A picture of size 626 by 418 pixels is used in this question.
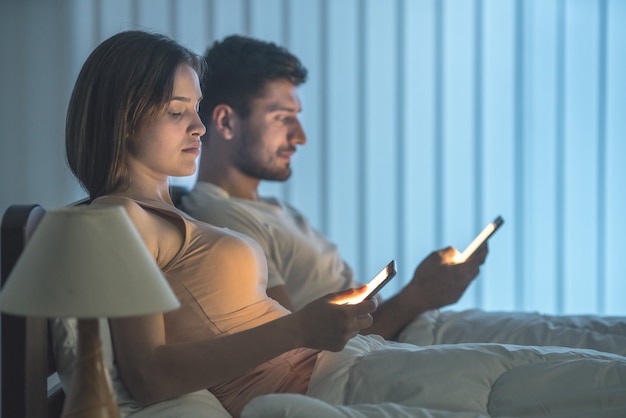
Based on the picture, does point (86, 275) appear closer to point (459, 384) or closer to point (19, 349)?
point (19, 349)

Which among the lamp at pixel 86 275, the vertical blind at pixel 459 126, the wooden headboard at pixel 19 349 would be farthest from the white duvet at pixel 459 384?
the vertical blind at pixel 459 126

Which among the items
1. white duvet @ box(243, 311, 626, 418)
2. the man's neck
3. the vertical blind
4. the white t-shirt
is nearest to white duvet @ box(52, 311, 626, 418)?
white duvet @ box(243, 311, 626, 418)

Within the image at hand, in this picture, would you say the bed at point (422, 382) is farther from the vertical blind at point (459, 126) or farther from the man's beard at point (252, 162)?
the vertical blind at point (459, 126)

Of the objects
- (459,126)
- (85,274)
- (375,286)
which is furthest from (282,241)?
(85,274)

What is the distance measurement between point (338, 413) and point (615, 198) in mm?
2039

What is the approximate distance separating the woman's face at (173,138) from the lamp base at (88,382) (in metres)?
0.48

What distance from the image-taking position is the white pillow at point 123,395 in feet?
4.02

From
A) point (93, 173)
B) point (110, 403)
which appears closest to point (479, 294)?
point (93, 173)

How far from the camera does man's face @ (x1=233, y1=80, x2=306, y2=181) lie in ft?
7.12

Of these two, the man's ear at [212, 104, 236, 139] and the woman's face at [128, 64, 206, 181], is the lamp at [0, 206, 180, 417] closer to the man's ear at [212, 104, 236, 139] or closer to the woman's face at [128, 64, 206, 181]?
the woman's face at [128, 64, 206, 181]

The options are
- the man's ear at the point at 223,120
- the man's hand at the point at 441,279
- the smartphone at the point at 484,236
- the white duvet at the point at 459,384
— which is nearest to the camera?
the white duvet at the point at 459,384

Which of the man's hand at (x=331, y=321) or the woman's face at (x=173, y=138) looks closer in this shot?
the man's hand at (x=331, y=321)

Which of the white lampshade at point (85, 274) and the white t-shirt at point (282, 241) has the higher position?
the white lampshade at point (85, 274)

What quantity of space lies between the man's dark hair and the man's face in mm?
24
